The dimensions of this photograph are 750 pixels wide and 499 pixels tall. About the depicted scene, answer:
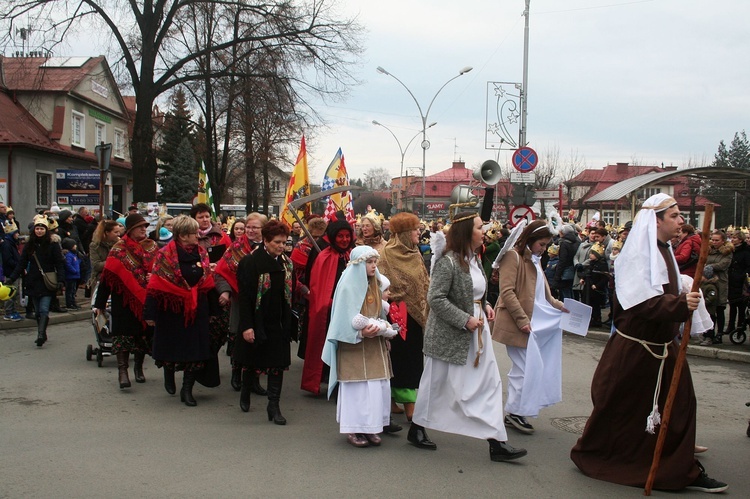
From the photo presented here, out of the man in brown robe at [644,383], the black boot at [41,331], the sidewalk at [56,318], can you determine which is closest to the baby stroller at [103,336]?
the black boot at [41,331]

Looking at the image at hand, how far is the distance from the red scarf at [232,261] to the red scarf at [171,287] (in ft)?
1.15

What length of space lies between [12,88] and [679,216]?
32842 mm

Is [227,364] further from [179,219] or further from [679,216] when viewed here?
[679,216]

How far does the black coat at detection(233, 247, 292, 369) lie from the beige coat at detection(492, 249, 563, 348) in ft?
6.47

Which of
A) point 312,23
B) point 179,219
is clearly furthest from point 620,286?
point 312,23

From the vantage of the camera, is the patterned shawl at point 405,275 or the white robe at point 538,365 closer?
the white robe at point 538,365

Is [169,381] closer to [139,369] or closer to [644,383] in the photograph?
[139,369]

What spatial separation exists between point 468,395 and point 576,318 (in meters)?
1.52

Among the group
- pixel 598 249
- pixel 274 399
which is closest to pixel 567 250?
pixel 598 249

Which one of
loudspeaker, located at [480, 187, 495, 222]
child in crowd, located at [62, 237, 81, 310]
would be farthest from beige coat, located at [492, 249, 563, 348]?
child in crowd, located at [62, 237, 81, 310]

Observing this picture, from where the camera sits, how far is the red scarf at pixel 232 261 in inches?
297

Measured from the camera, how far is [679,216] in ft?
16.1

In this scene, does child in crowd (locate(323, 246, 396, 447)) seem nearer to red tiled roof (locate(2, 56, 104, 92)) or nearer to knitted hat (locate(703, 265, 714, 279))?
knitted hat (locate(703, 265, 714, 279))

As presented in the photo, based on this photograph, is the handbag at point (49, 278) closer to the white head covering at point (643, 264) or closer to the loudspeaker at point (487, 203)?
the loudspeaker at point (487, 203)
